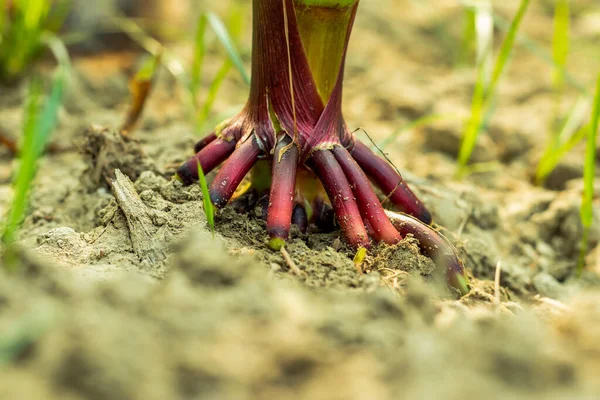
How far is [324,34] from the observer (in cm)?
114

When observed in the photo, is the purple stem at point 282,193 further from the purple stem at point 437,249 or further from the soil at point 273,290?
the purple stem at point 437,249

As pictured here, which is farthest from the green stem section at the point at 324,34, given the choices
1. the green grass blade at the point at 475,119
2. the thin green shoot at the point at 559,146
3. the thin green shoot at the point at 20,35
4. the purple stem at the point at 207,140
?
the thin green shoot at the point at 20,35

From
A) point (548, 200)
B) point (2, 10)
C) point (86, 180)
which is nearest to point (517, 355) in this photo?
point (86, 180)

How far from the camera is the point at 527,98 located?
2.68 m

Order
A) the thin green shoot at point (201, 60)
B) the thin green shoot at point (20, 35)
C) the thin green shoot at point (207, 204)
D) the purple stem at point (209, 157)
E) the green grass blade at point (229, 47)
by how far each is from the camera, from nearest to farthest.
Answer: the thin green shoot at point (207, 204) < the purple stem at point (209, 157) < the green grass blade at point (229, 47) < the thin green shoot at point (201, 60) < the thin green shoot at point (20, 35)

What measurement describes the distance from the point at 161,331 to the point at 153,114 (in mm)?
1664

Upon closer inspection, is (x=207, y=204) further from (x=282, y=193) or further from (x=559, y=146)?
(x=559, y=146)

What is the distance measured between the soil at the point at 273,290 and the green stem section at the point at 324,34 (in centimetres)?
29

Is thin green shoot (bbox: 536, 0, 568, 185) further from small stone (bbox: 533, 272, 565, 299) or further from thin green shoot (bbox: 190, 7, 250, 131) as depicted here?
thin green shoot (bbox: 190, 7, 250, 131)

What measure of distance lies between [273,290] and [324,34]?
0.55 metres

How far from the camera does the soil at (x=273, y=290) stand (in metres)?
0.62

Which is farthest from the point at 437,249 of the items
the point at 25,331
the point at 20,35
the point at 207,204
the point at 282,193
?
the point at 20,35

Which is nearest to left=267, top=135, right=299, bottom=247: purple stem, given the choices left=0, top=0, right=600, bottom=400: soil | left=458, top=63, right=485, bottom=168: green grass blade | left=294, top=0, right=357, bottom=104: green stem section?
left=0, top=0, right=600, bottom=400: soil

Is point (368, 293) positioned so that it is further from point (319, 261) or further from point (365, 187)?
point (365, 187)
